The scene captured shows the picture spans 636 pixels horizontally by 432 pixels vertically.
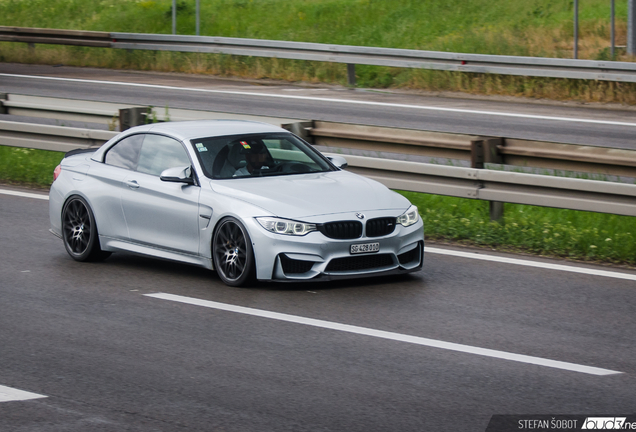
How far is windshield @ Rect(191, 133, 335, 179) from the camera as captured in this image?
9.40m

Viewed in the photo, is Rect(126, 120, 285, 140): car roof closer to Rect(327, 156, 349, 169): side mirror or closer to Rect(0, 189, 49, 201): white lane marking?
Rect(327, 156, 349, 169): side mirror

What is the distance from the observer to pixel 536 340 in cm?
719

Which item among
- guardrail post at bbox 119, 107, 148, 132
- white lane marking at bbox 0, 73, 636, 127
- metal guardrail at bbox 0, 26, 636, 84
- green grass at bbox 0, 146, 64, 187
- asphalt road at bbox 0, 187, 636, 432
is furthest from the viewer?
metal guardrail at bbox 0, 26, 636, 84

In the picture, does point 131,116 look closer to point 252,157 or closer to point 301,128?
point 301,128

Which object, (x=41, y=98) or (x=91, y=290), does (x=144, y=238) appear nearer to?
(x=91, y=290)

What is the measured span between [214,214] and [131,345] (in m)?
2.05

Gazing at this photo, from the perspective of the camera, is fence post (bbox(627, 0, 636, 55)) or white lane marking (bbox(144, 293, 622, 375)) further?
fence post (bbox(627, 0, 636, 55))

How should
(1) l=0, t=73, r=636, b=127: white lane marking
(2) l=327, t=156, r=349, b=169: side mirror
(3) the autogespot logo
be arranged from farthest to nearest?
1. (1) l=0, t=73, r=636, b=127: white lane marking
2. (2) l=327, t=156, r=349, b=169: side mirror
3. (3) the autogespot logo

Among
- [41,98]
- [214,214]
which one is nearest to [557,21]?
[41,98]

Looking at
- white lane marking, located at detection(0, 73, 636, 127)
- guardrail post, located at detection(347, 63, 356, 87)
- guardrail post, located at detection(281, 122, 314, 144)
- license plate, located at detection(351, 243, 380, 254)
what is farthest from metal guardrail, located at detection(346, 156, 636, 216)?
guardrail post, located at detection(347, 63, 356, 87)

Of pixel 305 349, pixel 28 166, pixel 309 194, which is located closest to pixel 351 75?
pixel 28 166

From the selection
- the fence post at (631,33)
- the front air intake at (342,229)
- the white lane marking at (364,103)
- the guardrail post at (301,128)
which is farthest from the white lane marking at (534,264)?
the fence post at (631,33)

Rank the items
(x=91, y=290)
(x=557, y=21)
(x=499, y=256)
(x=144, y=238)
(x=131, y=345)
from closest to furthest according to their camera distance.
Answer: (x=131, y=345) < (x=91, y=290) < (x=144, y=238) < (x=499, y=256) < (x=557, y=21)

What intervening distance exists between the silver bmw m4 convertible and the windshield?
0.4 inches
